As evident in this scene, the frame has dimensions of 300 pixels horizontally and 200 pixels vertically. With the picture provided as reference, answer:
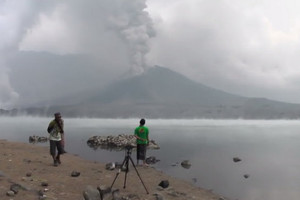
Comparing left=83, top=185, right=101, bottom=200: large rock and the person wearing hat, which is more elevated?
the person wearing hat

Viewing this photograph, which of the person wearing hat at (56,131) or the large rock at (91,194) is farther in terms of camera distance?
the person wearing hat at (56,131)

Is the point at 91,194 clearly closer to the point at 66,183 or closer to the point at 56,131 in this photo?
the point at 66,183

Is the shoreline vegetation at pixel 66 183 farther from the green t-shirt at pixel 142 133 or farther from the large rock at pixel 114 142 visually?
the large rock at pixel 114 142

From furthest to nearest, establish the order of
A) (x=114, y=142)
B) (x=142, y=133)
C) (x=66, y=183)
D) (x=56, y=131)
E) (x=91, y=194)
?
(x=114, y=142) → (x=142, y=133) → (x=56, y=131) → (x=66, y=183) → (x=91, y=194)

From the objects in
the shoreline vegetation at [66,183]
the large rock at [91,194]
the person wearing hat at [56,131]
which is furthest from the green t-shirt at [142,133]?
the large rock at [91,194]

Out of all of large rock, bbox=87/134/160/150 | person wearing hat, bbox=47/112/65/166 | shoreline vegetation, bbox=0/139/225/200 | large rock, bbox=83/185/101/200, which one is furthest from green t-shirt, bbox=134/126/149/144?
large rock, bbox=87/134/160/150

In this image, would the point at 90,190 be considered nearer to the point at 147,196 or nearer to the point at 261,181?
the point at 147,196

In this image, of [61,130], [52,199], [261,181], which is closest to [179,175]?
[261,181]

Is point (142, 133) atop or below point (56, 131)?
below

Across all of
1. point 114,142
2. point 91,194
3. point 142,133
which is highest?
point 142,133

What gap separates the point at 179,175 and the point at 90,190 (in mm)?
11874

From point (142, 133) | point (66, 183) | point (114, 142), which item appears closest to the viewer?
point (66, 183)

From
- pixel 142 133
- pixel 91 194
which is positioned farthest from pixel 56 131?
pixel 91 194

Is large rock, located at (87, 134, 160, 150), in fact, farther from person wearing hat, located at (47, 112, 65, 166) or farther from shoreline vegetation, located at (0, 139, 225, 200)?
person wearing hat, located at (47, 112, 65, 166)
